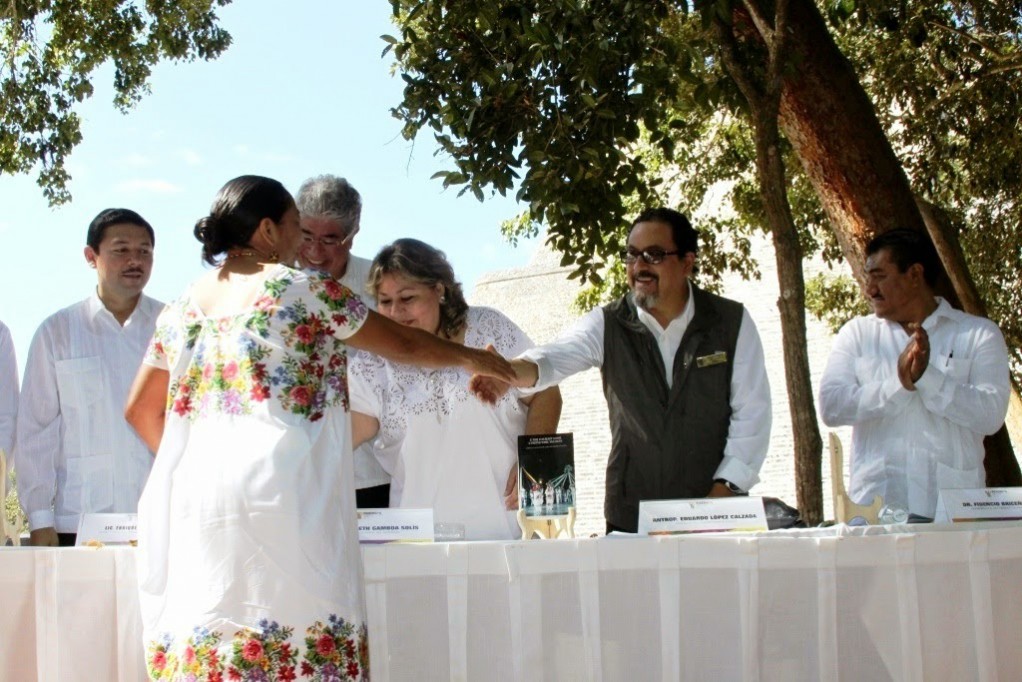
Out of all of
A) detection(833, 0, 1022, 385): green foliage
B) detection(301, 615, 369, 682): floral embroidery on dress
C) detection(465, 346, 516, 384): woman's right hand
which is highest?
detection(833, 0, 1022, 385): green foliage

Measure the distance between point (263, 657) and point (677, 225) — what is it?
2.29 m

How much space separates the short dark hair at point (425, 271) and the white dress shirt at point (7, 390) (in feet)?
4.95

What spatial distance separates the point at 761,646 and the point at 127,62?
867 centimetres

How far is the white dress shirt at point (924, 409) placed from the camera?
4137 mm

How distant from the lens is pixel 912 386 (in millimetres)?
4105

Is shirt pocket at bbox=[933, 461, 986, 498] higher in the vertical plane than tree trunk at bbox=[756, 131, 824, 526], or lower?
lower

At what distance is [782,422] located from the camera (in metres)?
20.4

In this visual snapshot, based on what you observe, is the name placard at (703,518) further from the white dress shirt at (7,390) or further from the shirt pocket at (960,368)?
the white dress shirt at (7,390)

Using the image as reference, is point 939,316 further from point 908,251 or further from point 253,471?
point 253,471

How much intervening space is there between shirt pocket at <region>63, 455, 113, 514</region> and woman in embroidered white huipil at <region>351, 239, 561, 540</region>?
97cm

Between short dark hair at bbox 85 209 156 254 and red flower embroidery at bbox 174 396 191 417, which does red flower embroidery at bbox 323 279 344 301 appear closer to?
red flower embroidery at bbox 174 396 191 417

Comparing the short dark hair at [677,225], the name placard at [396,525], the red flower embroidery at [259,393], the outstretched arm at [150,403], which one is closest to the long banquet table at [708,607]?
the name placard at [396,525]

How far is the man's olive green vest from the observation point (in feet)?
13.8

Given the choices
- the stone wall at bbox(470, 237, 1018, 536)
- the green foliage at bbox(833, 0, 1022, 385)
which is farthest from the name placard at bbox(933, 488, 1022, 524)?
the stone wall at bbox(470, 237, 1018, 536)
